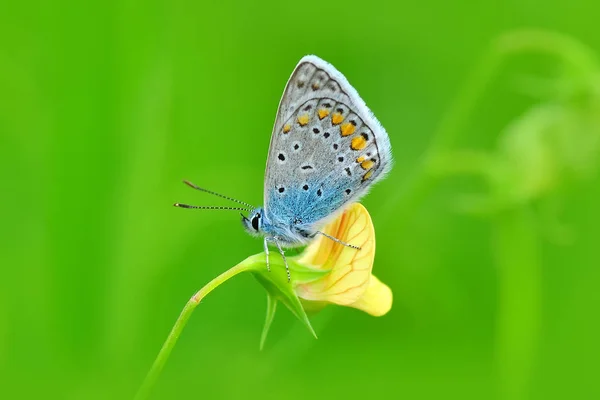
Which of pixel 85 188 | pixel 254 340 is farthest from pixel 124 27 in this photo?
pixel 254 340

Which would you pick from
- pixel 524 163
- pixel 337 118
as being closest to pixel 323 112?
pixel 337 118

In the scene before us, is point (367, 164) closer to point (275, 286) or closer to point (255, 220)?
point (255, 220)

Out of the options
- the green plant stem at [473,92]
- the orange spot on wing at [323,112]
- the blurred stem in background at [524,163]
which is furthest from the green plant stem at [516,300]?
the orange spot on wing at [323,112]

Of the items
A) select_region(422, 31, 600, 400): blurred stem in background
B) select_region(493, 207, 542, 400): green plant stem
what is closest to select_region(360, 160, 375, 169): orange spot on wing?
select_region(422, 31, 600, 400): blurred stem in background

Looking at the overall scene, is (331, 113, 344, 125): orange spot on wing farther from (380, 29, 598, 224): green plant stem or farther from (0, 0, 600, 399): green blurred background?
(380, 29, 598, 224): green plant stem

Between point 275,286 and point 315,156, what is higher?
point 315,156

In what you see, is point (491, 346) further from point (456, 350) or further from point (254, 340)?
point (254, 340)
